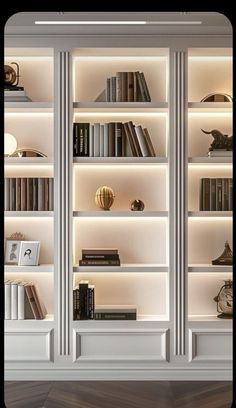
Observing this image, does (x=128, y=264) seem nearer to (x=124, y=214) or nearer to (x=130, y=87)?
(x=124, y=214)

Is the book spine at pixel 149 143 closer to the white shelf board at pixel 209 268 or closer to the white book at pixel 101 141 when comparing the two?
the white book at pixel 101 141

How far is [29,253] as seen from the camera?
3928 mm

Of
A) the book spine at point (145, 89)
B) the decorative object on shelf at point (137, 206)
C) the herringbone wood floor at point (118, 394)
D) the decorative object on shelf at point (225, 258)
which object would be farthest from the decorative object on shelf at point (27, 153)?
the herringbone wood floor at point (118, 394)

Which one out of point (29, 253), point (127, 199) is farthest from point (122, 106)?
point (29, 253)

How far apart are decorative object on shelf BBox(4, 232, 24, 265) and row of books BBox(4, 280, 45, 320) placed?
0.62 feet

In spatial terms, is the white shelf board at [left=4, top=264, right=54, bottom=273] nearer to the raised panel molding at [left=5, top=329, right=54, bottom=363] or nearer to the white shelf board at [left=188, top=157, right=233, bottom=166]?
the raised panel molding at [left=5, top=329, right=54, bottom=363]

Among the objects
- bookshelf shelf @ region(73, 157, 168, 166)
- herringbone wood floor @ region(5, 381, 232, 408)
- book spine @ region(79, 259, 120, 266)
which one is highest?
bookshelf shelf @ region(73, 157, 168, 166)

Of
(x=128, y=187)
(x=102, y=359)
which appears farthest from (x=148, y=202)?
(x=102, y=359)

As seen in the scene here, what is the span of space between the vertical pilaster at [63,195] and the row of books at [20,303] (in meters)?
0.20

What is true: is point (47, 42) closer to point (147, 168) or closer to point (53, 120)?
point (53, 120)

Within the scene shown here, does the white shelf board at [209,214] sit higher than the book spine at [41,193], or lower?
lower

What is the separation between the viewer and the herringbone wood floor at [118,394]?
327 cm

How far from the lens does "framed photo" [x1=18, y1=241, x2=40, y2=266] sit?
3.90 metres

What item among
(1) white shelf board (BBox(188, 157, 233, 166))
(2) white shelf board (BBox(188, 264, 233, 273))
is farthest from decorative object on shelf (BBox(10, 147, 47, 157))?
(2) white shelf board (BBox(188, 264, 233, 273))
